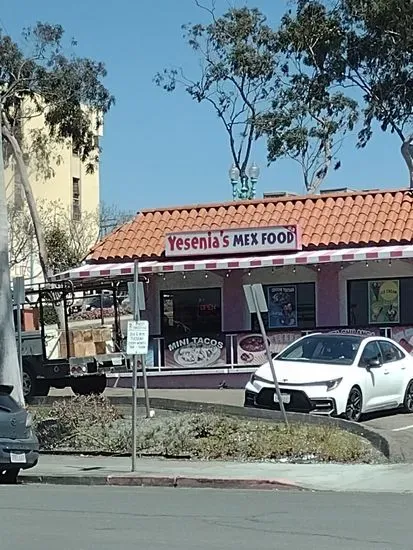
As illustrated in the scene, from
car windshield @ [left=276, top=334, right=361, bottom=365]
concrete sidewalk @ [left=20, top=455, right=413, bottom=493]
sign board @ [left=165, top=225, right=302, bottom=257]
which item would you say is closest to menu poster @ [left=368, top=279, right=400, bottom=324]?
sign board @ [left=165, top=225, right=302, bottom=257]

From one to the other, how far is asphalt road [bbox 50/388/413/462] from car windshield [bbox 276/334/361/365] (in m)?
1.25

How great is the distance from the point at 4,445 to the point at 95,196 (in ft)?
147

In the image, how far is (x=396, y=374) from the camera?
2103 centimetres

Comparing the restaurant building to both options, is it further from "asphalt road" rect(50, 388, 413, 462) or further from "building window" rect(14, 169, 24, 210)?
"building window" rect(14, 169, 24, 210)

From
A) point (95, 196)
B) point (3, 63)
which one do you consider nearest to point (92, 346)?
point (3, 63)

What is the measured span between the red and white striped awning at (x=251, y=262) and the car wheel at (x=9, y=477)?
11792 mm

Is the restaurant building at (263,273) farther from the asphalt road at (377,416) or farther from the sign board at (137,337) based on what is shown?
the sign board at (137,337)

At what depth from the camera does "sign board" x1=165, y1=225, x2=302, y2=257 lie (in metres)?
27.5

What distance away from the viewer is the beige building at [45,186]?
5078cm

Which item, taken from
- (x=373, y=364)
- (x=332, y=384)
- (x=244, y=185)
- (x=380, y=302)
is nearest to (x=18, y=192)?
(x=244, y=185)

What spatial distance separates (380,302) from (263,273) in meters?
3.17

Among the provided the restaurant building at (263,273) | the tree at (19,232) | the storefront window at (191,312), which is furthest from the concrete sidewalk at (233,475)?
the tree at (19,232)

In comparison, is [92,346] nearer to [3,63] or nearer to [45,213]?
[3,63]

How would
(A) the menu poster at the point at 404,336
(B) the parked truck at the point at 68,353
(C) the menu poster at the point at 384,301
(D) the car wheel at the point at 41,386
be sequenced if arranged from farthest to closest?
(C) the menu poster at the point at 384,301, (A) the menu poster at the point at 404,336, (D) the car wheel at the point at 41,386, (B) the parked truck at the point at 68,353
